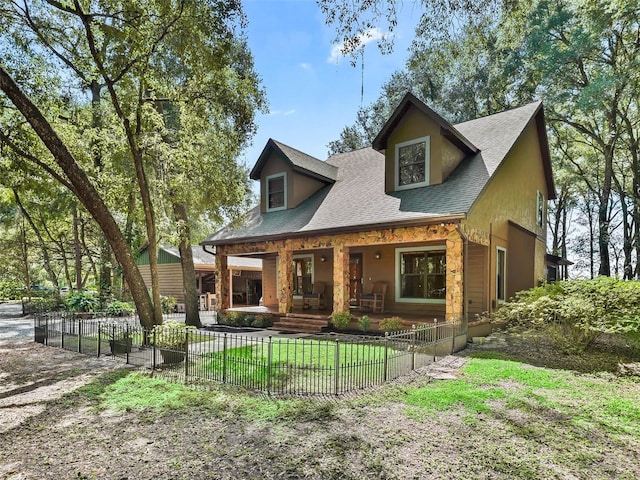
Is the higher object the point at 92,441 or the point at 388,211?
the point at 388,211

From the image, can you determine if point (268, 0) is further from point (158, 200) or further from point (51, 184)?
point (51, 184)

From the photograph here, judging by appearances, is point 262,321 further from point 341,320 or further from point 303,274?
point 303,274

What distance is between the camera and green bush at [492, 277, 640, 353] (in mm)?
7461

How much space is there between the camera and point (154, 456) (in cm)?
381

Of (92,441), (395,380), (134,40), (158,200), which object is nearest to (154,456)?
(92,441)

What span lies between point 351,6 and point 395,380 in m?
6.44

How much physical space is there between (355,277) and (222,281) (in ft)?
17.5

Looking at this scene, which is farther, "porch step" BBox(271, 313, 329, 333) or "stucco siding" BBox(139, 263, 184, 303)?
"stucco siding" BBox(139, 263, 184, 303)

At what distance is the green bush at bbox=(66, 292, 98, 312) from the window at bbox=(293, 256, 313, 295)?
9.51 meters

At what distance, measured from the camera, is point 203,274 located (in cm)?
2352

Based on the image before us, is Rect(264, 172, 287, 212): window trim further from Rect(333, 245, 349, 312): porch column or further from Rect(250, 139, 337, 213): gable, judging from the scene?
Rect(333, 245, 349, 312): porch column

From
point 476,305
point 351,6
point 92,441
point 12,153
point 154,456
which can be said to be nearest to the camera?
point 154,456

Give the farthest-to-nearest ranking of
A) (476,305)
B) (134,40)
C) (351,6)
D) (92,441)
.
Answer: (476,305) < (134,40) < (351,6) < (92,441)

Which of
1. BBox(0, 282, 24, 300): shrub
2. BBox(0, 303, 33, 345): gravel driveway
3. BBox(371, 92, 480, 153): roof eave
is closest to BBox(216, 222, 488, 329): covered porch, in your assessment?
BBox(371, 92, 480, 153): roof eave
